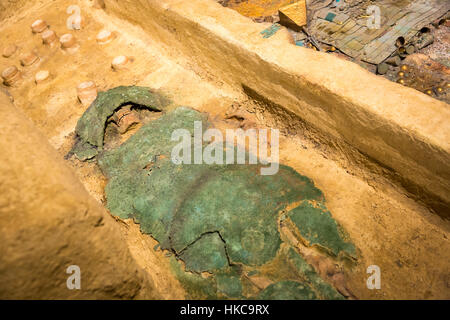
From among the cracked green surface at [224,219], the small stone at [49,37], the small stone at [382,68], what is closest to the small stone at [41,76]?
the small stone at [49,37]

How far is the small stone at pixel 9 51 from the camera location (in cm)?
420

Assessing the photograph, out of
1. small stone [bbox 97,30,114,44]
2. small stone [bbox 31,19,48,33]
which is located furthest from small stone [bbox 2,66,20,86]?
small stone [bbox 97,30,114,44]

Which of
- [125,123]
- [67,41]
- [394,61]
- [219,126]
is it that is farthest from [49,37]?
[394,61]

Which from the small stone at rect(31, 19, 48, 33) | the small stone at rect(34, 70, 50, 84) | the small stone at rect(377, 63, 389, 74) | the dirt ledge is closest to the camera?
the dirt ledge

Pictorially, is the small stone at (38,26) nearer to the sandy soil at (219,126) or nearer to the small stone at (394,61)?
the sandy soil at (219,126)

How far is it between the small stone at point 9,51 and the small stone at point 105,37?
1.21m

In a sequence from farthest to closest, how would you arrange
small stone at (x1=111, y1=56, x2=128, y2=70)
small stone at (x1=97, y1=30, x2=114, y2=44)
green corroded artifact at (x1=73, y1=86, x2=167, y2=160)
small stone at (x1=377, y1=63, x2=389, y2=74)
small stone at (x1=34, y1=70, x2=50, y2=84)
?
small stone at (x1=377, y1=63, x2=389, y2=74)
small stone at (x1=97, y1=30, x2=114, y2=44)
small stone at (x1=34, y1=70, x2=50, y2=84)
small stone at (x1=111, y1=56, x2=128, y2=70)
green corroded artifact at (x1=73, y1=86, x2=167, y2=160)

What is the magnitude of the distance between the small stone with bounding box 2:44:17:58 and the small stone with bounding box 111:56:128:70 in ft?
5.31

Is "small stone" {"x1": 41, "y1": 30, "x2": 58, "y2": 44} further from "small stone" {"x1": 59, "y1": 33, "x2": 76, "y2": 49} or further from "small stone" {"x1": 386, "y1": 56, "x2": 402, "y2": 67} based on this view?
"small stone" {"x1": 386, "y1": 56, "x2": 402, "y2": 67}

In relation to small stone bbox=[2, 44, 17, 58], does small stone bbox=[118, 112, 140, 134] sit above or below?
below

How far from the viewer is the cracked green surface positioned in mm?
2021

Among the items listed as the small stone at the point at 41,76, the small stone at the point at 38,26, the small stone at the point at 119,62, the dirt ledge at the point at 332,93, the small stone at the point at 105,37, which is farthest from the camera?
the small stone at the point at 38,26

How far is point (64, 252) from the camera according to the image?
62.2 inches

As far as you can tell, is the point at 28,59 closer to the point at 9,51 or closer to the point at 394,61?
the point at 9,51
